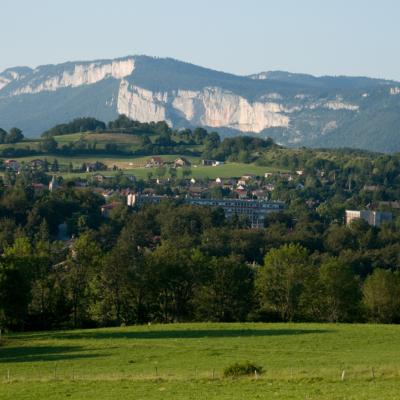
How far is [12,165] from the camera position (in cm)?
15575

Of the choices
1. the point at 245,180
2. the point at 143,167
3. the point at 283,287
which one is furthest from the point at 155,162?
the point at 283,287

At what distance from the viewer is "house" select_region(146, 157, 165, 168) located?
17500cm

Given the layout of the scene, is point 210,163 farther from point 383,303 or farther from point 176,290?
point 383,303

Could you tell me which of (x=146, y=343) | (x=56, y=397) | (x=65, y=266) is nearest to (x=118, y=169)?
(x=65, y=266)

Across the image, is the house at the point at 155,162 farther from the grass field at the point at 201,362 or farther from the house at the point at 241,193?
the grass field at the point at 201,362

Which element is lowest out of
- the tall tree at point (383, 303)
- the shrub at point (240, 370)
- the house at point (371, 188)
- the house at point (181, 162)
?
the house at point (371, 188)

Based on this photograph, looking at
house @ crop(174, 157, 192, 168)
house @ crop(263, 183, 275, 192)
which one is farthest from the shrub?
house @ crop(174, 157, 192, 168)

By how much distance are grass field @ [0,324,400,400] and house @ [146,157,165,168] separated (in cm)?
12984

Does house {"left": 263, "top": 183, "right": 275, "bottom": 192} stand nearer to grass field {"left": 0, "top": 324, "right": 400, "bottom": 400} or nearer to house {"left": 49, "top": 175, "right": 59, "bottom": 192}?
house {"left": 49, "top": 175, "right": 59, "bottom": 192}

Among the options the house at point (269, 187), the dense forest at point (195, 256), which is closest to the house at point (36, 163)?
the dense forest at point (195, 256)

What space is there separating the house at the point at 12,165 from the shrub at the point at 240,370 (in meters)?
124

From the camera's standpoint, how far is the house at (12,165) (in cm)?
15250

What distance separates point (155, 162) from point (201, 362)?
144328 millimetres

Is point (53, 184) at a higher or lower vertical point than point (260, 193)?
higher
